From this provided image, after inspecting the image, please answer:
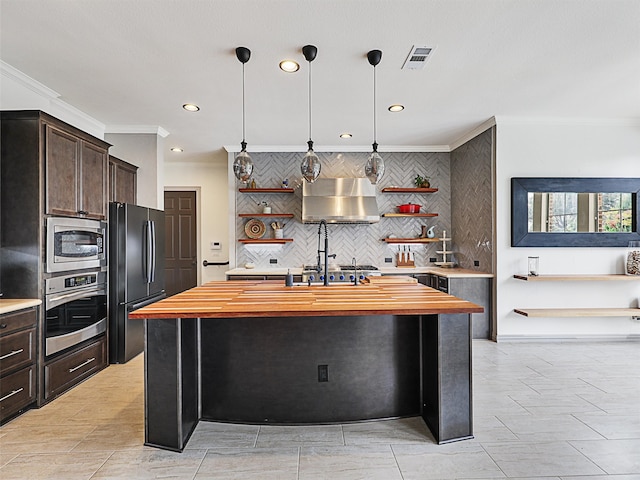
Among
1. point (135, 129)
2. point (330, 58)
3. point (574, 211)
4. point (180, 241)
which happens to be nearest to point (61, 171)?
point (135, 129)

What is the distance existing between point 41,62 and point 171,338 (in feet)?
8.45

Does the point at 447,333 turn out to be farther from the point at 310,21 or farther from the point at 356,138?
the point at 356,138

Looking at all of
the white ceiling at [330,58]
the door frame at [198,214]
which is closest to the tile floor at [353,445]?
the white ceiling at [330,58]

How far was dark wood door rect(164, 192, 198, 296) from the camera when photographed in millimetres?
6828

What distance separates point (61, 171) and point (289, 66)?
2.06 m

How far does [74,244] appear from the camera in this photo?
3.28 metres

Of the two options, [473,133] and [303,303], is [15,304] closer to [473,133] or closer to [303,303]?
[303,303]

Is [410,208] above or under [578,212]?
above

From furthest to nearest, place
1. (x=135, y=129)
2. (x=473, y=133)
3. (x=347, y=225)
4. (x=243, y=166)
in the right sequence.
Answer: (x=347, y=225) → (x=473, y=133) → (x=135, y=129) → (x=243, y=166)

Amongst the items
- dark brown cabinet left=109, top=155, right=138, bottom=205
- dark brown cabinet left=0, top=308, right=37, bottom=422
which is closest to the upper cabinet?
dark brown cabinet left=109, top=155, right=138, bottom=205

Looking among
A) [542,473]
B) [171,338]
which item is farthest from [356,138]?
[542,473]

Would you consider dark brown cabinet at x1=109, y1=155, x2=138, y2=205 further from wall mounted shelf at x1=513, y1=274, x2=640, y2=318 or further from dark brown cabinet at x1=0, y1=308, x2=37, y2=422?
wall mounted shelf at x1=513, y1=274, x2=640, y2=318

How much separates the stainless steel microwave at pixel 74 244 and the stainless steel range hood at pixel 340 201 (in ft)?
8.47

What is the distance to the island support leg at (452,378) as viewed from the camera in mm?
2295
